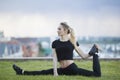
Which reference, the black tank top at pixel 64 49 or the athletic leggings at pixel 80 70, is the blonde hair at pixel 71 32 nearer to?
the black tank top at pixel 64 49

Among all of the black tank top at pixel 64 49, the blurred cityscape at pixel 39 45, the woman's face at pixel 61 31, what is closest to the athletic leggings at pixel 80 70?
the black tank top at pixel 64 49

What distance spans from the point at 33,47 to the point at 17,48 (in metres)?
0.97

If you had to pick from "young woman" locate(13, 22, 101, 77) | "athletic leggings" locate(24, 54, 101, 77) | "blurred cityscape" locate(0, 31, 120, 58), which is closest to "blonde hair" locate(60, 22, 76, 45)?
"young woman" locate(13, 22, 101, 77)

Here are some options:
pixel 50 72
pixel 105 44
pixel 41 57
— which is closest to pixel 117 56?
pixel 105 44

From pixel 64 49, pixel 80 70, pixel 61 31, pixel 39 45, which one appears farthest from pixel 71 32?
pixel 39 45

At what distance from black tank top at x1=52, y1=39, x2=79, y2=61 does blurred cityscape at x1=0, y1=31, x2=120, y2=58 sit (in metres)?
3.93

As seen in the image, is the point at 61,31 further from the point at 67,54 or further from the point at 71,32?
the point at 67,54

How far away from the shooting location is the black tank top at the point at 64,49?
6.25m

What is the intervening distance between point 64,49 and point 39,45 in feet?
20.2

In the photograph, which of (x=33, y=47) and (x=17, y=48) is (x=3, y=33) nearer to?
(x=17, y=48)

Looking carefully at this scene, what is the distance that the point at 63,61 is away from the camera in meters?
6.27

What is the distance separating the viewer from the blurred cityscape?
1094cm

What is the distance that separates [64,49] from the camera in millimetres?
6293

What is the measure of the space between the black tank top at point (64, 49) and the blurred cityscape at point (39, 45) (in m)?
3.93
